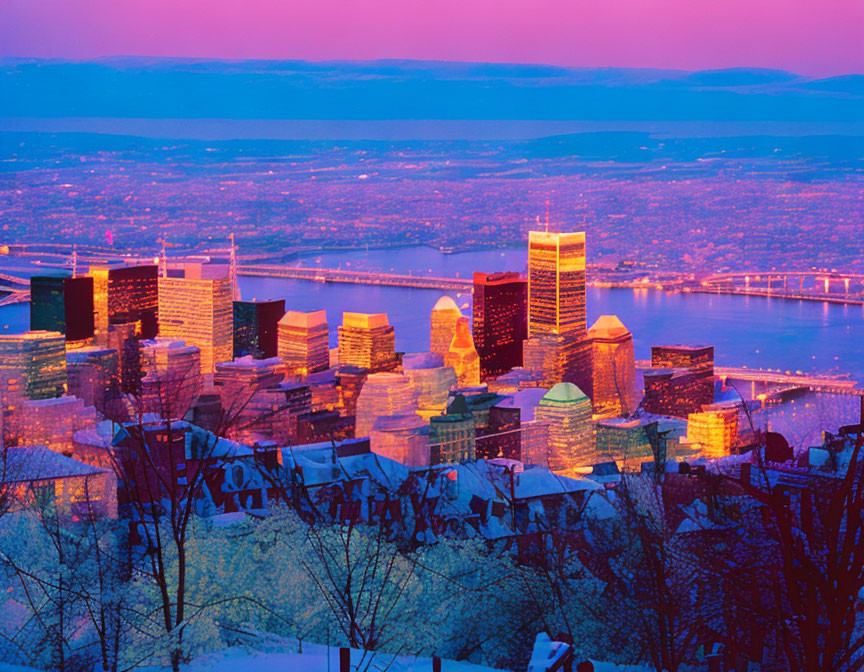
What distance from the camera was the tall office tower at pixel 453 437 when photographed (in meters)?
13.8

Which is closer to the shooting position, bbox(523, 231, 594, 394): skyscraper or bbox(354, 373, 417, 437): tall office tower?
bbox(354, 373, 417, 437): tall office tower

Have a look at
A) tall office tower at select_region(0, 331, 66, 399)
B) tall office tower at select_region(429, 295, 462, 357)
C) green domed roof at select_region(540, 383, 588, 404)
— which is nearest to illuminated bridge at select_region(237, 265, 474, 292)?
tall office tower at select_region(429, 295, 462, 357)

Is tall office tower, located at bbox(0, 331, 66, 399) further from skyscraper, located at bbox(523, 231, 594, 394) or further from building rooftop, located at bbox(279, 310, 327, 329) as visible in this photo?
skyscraper, located at bbox(523, 231, 594, 394)

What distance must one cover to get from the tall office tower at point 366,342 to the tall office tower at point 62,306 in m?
4.67

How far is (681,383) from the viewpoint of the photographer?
21188 mm

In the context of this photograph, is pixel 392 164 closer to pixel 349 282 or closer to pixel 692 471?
pixel 349 282

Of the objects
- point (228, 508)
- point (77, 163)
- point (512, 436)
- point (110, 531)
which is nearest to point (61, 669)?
point (110, 531)

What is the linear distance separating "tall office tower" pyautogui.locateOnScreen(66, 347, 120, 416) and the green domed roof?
19.8 ft

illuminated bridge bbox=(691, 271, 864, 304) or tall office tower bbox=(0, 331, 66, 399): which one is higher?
illuminated bridge bbox=(691, 271, 864, 304)

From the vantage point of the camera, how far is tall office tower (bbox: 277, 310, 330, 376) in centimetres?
2331

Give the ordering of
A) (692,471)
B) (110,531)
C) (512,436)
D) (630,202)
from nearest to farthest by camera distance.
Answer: (110,531), (692,471), (512,436), (630,202)

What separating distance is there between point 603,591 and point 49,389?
14991 millimetres

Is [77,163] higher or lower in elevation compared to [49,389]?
higher

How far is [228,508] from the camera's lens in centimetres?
599
